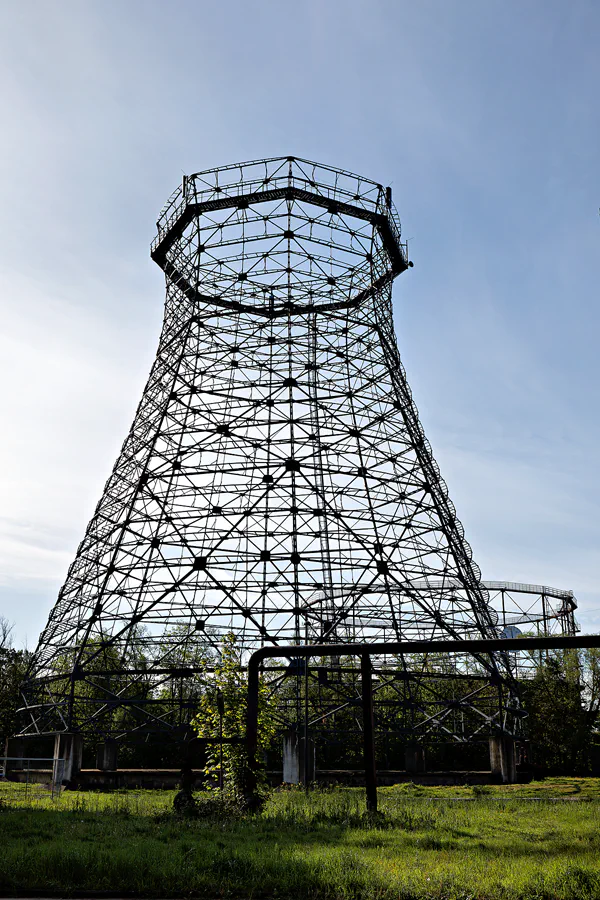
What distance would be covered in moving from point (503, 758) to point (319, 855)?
24369 mm

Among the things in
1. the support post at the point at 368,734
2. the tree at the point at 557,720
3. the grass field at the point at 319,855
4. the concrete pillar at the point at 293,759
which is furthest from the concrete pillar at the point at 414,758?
the support post at the point at 368,734

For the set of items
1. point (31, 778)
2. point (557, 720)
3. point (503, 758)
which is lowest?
point (31, 778)

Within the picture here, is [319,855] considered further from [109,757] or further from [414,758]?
[109,757]

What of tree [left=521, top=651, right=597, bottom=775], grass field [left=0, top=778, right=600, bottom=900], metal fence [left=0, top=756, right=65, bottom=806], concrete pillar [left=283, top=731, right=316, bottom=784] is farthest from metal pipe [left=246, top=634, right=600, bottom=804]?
tree [left=521, top=651, right=597, bottom=775]

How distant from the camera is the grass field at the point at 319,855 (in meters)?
7.70

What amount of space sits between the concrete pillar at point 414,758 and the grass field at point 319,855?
744 inches

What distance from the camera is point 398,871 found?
8078mm

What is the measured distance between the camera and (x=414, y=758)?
30.7m

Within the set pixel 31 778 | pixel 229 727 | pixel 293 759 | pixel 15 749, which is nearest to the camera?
pixel 229 727

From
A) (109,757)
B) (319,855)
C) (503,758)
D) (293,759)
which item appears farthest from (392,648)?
(109,757)

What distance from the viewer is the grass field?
7.70 meters

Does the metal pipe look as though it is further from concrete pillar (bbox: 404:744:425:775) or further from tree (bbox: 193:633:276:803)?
concrete pillar (bbox: 404:744:425:775)

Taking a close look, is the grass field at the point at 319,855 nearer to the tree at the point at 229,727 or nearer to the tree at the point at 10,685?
the tree at the point at 229,727

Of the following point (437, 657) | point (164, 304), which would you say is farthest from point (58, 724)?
point (164, 304)
